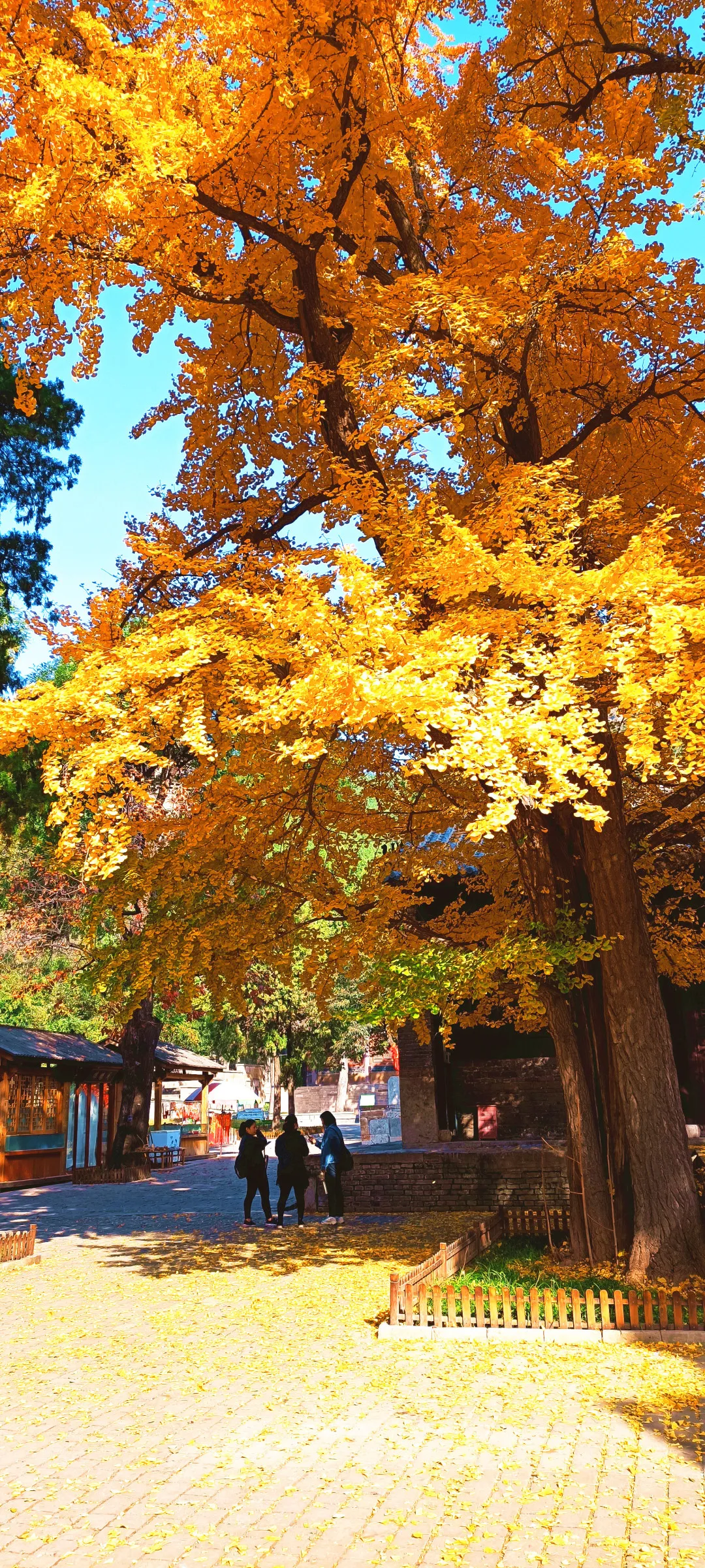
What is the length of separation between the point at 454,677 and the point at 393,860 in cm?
548

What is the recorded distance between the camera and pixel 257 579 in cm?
950

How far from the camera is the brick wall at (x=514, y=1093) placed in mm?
20078

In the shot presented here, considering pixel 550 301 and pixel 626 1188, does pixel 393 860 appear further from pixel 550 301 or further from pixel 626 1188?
pixel 550 301

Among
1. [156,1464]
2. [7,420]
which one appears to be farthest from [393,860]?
[7,420]

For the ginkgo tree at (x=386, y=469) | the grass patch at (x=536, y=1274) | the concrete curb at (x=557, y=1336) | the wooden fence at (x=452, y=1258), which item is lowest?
the concrete curb at (x=557, y=1336)

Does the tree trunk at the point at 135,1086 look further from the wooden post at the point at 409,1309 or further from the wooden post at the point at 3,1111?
the wooden post at the point at 409,1309

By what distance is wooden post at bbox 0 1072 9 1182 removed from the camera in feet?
73.0

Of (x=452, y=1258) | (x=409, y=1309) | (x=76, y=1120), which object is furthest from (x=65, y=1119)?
(x=409, y=1309)

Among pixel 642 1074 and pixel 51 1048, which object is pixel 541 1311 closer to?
pixel 642 1074

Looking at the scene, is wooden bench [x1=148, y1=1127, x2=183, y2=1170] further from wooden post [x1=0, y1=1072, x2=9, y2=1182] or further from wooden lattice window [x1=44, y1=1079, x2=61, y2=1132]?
wooden post [x1=0, y1=1072, x2=9, y2=1182]

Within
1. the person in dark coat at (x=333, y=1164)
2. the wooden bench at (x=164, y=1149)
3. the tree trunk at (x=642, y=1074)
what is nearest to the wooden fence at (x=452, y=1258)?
the tree trunk at (x=642, y=1074)

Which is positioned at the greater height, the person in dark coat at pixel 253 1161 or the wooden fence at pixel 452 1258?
the person in dark coat at pixel 253 1161

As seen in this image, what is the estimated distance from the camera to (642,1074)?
9.54 m

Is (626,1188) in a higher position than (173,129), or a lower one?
lower
